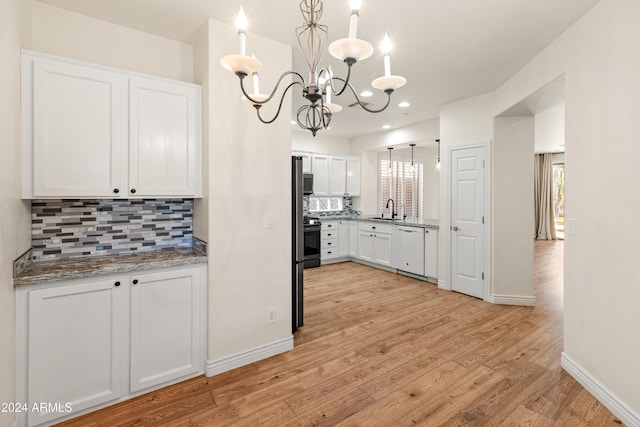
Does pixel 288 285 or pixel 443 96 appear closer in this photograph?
pixel 288 285

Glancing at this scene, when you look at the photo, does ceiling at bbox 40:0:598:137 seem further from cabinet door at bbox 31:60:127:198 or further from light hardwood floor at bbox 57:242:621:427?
light hardwood floor at bbox 57:242:621:427

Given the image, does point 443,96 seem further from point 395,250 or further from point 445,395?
point 445,395

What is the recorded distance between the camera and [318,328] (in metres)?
3.21

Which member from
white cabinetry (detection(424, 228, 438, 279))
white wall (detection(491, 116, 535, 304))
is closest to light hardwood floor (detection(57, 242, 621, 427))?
white wall (detection(491, 116, 535, 304))

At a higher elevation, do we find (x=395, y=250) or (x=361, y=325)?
(x=395, y=250)

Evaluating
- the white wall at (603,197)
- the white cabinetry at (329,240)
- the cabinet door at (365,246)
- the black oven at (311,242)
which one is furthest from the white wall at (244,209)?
the cabinet door at (365,246)

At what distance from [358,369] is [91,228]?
238 centimetres

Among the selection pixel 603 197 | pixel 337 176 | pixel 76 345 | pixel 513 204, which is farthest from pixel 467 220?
pixel 76 345

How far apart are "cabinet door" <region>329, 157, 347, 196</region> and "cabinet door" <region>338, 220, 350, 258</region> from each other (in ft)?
2.26

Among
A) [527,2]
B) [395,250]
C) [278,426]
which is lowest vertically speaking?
[278,426]

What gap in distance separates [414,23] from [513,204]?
268 cm

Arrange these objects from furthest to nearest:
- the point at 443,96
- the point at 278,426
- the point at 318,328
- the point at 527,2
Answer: the point at 443,96 → the point at 318,328 → the point at 527,2 → the point at 278,426

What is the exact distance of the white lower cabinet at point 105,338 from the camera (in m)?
1.77

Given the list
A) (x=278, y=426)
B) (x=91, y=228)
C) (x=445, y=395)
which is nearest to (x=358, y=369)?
(x=445, y=395)
